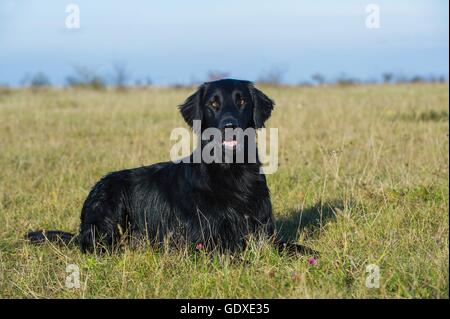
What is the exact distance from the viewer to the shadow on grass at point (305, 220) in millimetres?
5488

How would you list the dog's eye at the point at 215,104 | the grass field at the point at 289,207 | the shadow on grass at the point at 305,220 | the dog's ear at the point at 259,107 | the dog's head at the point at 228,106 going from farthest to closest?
the shadow on grass at the point at 305,220 → the dog's ear at the point at 259,107 → the dog's eye at the point at 215,104 → the dog's head at the point at 228,106 → the grass field at the point at 289,207

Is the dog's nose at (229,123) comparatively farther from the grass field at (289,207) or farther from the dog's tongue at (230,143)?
the grass field at (289,207)

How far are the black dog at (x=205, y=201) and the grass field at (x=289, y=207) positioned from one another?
269 mm

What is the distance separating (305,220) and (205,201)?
4.43 feet

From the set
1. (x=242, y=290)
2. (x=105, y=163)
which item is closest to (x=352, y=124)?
(x=105, y=163)

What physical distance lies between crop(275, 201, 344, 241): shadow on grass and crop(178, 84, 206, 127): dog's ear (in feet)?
4.06

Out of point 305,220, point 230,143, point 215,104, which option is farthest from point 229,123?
point 305,220

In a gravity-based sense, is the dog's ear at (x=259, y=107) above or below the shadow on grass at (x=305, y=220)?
above

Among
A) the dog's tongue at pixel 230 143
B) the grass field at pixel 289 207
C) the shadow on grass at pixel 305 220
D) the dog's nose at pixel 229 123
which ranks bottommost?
the shadow on grass at pixel 305 220

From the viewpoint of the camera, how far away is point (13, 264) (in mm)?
4910

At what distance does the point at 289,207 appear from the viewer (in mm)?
6375

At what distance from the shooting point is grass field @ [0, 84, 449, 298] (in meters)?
3.90

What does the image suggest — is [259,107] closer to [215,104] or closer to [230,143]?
[215,104]

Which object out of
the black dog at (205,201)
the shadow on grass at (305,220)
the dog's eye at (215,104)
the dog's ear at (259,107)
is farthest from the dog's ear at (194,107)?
the shadow on grass at (305,220)
